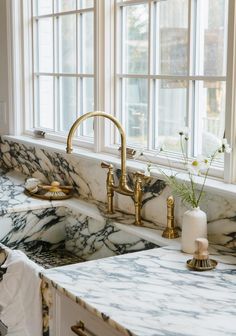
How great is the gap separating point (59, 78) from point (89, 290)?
74.6 inches

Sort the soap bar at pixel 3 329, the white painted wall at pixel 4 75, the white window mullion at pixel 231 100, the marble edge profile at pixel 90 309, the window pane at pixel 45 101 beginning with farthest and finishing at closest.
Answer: the white painted wall at pixel 4 75
the window pane at pixel 45 101
the soap bar at pixel 3 329
the white window mullion at pixel 231 100
the marble edge profile at pixel 90 309

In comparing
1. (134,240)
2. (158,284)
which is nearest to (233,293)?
(158,284)

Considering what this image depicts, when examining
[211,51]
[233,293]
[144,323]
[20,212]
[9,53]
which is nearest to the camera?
[144,323]

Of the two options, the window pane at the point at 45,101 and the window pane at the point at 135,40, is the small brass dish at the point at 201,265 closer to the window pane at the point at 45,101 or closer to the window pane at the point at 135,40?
the window pane at the point at 135,40

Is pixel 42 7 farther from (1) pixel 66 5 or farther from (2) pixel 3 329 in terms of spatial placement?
(2) pixel 3 329

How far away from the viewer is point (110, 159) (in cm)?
276

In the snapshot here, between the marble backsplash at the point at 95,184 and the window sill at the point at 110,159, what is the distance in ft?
0.07

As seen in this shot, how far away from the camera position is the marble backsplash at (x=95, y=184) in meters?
2.12

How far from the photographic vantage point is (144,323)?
1524 mm

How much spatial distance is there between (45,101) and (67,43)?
1.47 feet

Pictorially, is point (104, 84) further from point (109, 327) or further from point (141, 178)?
point (109, 327)

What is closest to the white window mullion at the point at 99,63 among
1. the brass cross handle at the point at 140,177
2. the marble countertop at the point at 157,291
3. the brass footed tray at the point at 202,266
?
the brass cross handle at the point at 140,177

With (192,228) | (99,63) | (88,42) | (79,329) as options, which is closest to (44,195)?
(99,63)

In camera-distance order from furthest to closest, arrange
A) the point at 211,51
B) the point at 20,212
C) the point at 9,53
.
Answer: the point at 9,53 < the point at 20,212 < the point at 211,51
